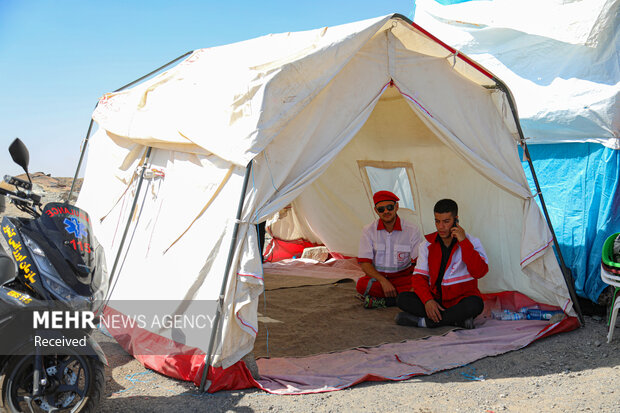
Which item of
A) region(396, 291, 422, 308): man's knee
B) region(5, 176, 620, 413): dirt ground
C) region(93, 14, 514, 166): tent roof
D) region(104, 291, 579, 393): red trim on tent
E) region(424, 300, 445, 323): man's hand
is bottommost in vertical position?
region(5, 176, 620, 413): dirt ground

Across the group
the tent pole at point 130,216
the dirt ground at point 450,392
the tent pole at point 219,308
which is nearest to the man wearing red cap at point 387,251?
the dirt ground at point 450,392

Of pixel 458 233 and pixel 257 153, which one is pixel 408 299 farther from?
pixel 257 153

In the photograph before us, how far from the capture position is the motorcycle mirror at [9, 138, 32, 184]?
9.55 ft

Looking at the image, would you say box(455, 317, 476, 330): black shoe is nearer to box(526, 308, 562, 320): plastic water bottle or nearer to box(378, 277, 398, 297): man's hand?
box(526, 308, 562, 320): plastic water bottle

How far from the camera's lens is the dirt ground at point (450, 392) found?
10.7 feet

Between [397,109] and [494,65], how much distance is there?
1222mm

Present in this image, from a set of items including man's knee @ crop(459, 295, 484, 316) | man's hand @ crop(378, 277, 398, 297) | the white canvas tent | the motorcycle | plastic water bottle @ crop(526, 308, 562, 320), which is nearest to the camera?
the motorcycle

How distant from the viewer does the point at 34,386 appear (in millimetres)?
2654

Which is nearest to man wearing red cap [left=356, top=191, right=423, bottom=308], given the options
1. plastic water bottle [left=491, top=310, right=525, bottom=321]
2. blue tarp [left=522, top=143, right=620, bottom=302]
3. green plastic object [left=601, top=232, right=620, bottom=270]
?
plastic water bottle [left=491, top=310, right=525, bottom=321]

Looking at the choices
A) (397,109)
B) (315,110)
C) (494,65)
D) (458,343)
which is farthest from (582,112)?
(315,110)

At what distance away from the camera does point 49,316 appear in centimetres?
271

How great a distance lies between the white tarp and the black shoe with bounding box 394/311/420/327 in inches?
90.0

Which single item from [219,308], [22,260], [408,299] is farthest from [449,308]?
[22,260]

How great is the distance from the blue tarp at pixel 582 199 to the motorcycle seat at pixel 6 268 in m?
4.53
